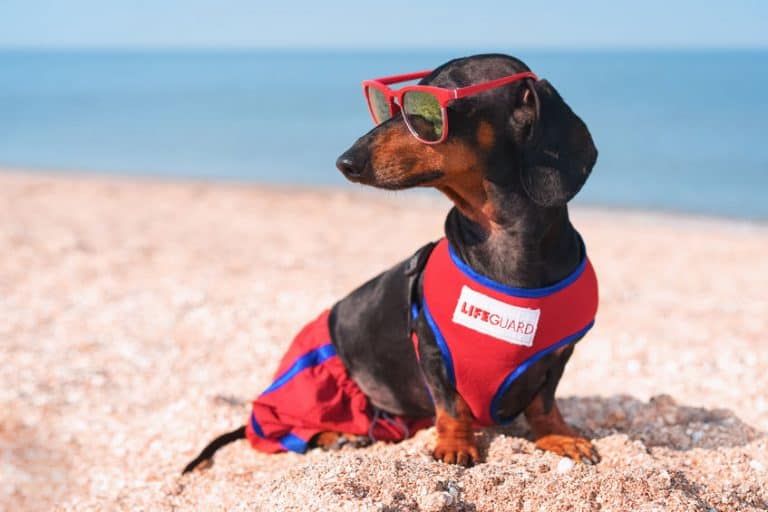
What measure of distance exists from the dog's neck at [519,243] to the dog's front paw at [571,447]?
0.71m

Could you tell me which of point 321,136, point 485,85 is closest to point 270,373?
point 485,85

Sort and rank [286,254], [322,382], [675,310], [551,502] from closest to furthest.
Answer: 1. [551,502]
2. [322,382]
3. [675,310]
4. [286,254]

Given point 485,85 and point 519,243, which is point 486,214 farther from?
point 485,85

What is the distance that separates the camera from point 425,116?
3016 millimetres

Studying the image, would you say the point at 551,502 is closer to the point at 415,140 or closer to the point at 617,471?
the point at 617,471

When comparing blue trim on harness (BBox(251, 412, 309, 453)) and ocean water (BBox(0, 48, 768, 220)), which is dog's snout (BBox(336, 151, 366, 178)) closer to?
blue trim on harness (BBox(251, 412, 309, 453))

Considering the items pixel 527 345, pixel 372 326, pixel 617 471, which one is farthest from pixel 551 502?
pixel 372 326

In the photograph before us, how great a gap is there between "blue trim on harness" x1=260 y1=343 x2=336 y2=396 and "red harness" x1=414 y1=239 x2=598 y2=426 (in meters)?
0.77

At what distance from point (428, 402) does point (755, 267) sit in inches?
263

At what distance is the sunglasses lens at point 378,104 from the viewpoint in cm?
325

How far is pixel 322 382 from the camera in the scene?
394 cm

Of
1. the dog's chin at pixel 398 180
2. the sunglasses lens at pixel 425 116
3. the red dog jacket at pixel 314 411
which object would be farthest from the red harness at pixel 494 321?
the red dog jacket at pixel 314 411

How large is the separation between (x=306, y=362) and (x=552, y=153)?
63.5 inches

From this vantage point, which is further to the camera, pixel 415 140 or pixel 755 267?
pixel 755 267
